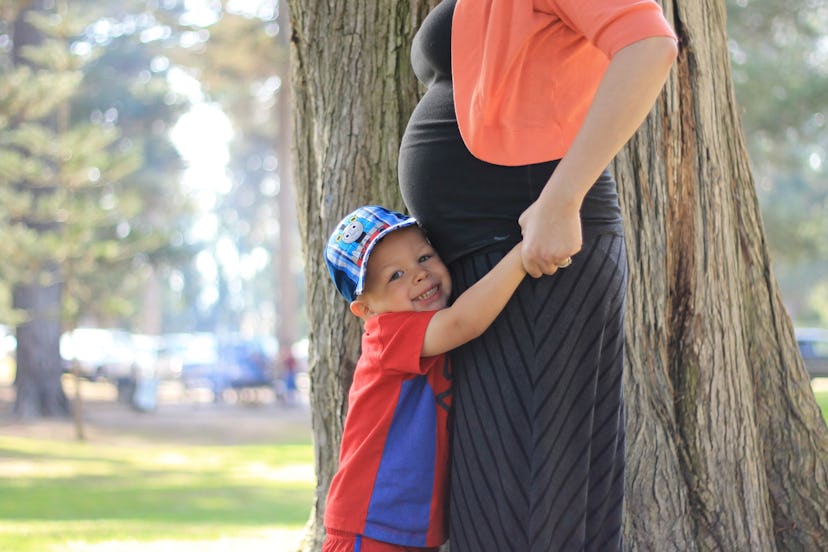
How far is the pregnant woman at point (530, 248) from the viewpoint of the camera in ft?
6.07

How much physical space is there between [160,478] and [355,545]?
1200cm

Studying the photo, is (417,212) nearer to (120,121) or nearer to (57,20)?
(57,20)

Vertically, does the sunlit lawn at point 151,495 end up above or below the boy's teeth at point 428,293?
below

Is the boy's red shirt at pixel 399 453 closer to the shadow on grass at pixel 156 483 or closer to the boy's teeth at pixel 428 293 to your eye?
the boy's teeth at pixel 428 293

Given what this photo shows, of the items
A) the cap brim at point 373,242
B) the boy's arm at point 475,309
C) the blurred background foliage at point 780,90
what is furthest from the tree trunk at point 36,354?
the boy's arm at point 475,309

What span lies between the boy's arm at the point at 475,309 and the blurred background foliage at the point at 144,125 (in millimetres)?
17737

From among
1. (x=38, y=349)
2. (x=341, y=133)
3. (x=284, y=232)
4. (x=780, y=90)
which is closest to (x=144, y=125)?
(x=284, y=232)

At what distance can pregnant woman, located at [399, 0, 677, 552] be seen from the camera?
1.85m

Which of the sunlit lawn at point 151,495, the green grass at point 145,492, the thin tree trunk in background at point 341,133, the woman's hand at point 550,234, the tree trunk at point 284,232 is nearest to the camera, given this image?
the woman's hand at point 550,234

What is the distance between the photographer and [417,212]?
2.13 meters

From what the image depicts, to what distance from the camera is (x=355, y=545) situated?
A: 221 cm

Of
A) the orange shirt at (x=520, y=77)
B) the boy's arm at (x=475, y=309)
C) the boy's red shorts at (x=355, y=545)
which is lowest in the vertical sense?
the boy's red shorts at (x=355, y=545)

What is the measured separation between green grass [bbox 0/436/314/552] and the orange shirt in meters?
4.96

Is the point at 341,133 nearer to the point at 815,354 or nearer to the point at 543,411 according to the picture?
the point at 543,411
